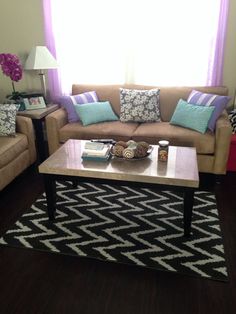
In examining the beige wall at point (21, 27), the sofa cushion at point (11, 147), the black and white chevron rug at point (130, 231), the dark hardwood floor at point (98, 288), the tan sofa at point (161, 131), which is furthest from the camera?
the beige wall at point (21, 27)

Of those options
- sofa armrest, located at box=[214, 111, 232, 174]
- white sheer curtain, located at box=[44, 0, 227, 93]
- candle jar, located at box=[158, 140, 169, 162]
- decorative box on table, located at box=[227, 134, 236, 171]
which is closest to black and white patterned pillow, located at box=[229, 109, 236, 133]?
decorative box on table, located at box=[227, 134, 236, 171]

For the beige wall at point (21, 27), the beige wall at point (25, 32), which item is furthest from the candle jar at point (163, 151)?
the beige wall at point (21, 27)

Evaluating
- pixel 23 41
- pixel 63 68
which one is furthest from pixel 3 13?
pixel 63 68

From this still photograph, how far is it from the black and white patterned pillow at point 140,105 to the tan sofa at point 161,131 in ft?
0.24

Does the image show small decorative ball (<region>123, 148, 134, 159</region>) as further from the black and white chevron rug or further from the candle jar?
the black and white chevron rug

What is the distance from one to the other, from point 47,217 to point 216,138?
1.66 metres

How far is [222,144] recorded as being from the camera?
2607mm

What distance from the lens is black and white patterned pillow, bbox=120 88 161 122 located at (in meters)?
3.08

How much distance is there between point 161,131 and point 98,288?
165 cm

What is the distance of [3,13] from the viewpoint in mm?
3408

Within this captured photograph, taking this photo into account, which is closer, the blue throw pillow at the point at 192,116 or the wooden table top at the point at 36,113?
the blue throw pillow at the point at 192,116

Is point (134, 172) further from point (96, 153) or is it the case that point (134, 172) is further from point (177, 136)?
point (177, 136)

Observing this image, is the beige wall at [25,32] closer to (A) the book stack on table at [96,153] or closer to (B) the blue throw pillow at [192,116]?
(B) the blue throw pillow at [192,116]

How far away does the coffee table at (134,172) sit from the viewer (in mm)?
1904
